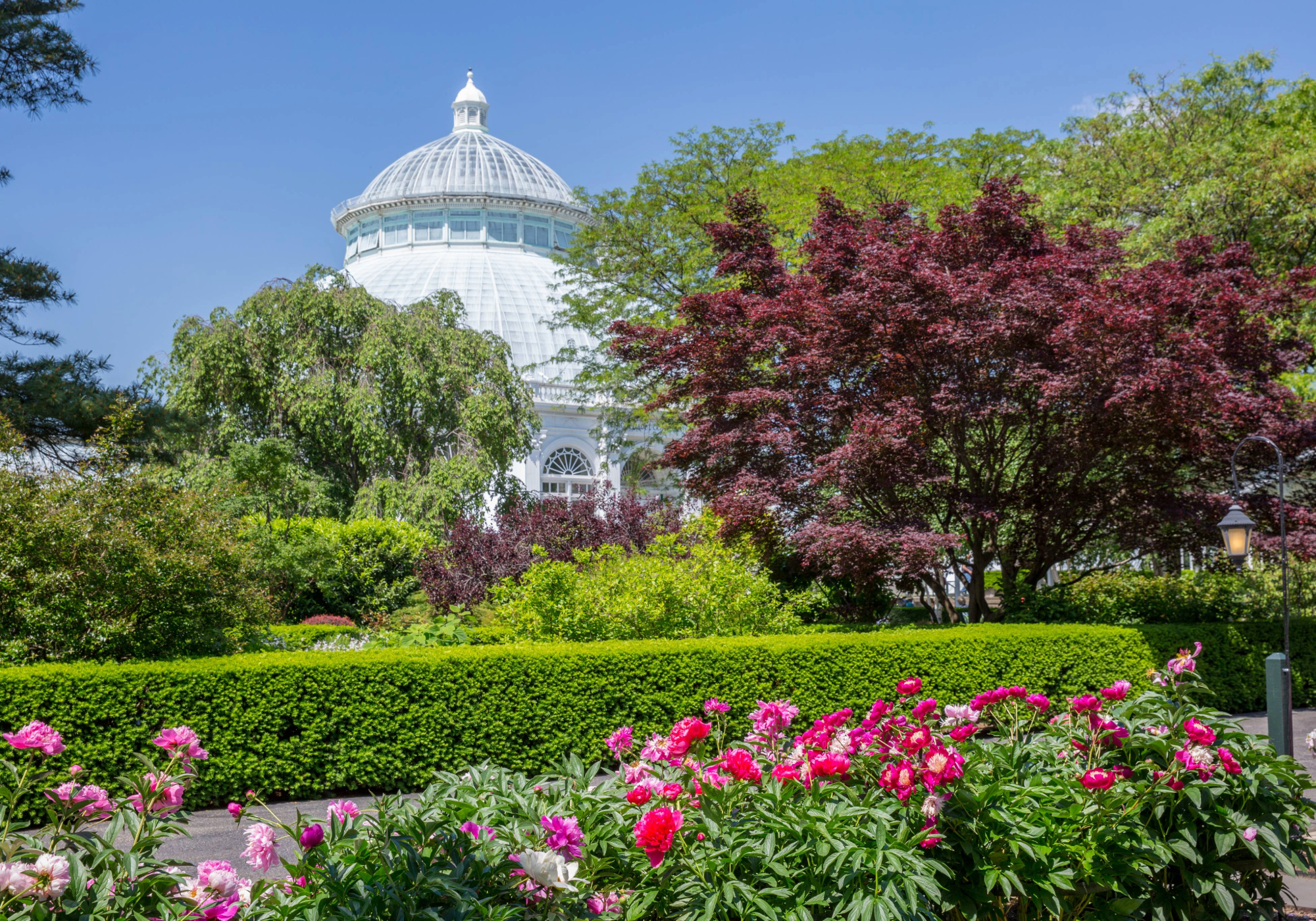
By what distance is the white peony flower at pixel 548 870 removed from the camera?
2.65 m

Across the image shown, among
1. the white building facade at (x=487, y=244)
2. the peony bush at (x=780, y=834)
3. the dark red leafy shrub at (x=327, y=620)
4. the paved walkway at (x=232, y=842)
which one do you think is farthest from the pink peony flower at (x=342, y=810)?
the white building facade at (x=487, y=244)

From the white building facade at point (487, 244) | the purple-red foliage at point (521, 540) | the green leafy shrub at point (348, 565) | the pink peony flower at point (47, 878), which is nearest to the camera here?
the pink peony flower at point (47, 878)

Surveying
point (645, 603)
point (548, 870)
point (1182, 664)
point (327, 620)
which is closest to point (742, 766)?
point (548, 870)

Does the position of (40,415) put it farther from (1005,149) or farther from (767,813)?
(1005,149)

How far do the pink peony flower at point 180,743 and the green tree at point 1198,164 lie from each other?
611 inches

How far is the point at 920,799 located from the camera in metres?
3.20

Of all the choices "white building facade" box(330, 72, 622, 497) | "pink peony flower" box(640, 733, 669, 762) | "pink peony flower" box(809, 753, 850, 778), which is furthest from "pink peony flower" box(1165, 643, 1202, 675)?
"white building facade" box(330, 72, 622, 497)

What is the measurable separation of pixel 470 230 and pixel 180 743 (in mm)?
42898

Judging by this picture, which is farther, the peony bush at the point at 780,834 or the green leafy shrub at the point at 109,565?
the green leafy shrub at the point at 109,565

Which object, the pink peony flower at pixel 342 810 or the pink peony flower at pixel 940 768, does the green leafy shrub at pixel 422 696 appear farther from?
the pink peony flower at pixel 940 768

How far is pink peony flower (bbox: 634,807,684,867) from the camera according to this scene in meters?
2.73

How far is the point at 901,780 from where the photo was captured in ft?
10.2

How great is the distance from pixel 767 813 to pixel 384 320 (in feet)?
64.7

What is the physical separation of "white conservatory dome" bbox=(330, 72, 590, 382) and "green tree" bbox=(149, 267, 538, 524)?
1644 centimetres
